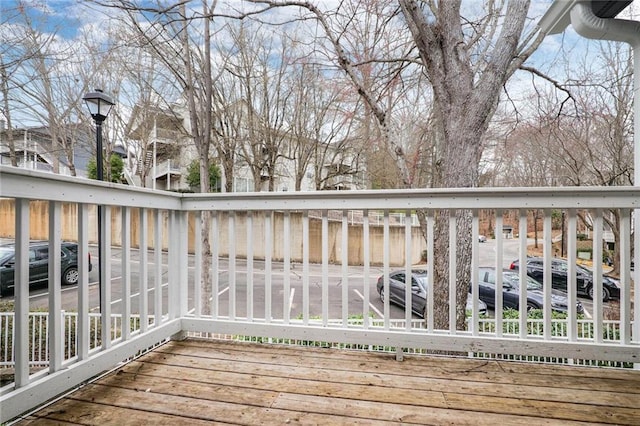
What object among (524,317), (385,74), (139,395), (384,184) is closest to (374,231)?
(384,184)

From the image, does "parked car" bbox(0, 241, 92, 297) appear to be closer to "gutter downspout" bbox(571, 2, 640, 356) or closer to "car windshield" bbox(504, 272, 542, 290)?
"gutter downspout" bbox(571, 2, 640, 356)

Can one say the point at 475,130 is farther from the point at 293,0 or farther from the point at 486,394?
the point at 293,0

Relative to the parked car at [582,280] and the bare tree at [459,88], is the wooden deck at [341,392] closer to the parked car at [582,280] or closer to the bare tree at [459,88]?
the bare tree at [459,88]

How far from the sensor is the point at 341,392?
4.91 ft

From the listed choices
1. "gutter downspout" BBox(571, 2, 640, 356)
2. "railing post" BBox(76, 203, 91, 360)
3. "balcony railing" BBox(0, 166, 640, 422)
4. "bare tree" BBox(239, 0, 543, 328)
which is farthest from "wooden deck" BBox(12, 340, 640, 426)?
"bare tree" BBox(239, 0, 543, 328)

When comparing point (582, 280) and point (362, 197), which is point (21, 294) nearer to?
point (362, 197)

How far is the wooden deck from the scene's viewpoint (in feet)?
4.28

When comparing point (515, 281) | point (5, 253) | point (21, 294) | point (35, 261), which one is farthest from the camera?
point (515, 281)

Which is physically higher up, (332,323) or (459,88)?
(459,88)

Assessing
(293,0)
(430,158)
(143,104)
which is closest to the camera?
(293,0)

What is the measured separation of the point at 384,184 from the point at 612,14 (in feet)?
22.7

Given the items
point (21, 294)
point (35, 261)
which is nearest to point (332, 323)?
point (21, 294)

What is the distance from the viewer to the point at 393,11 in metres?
3.93

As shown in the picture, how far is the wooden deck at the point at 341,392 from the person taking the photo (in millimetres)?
1306
